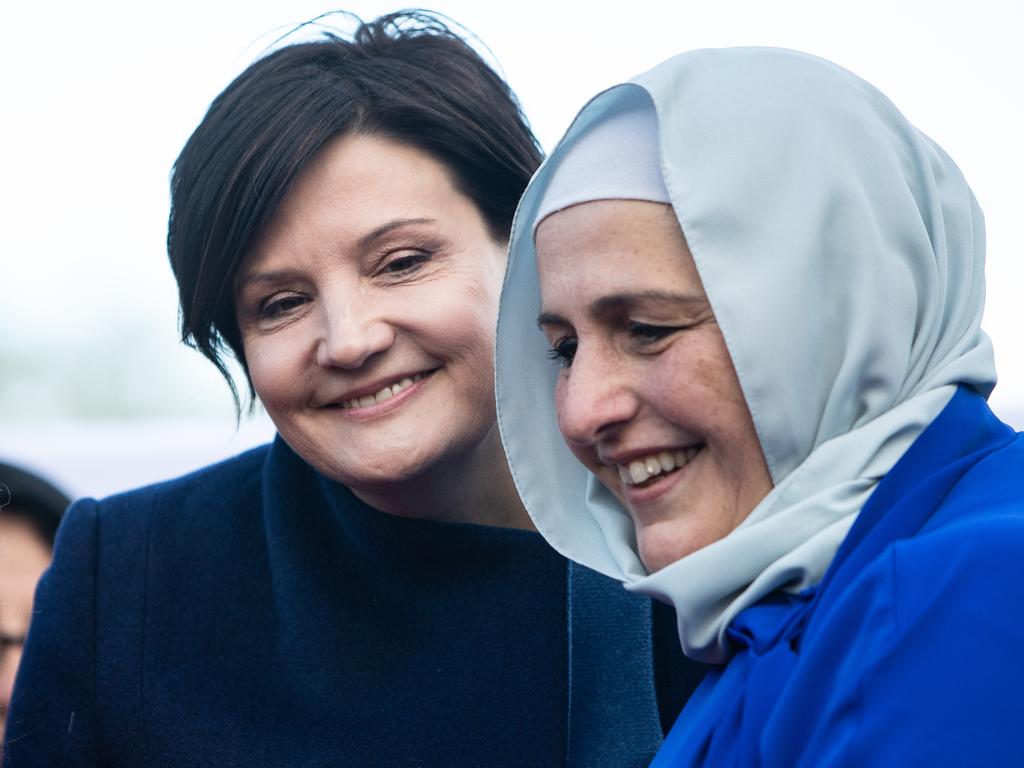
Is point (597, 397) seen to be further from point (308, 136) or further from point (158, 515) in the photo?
point (158, 515)

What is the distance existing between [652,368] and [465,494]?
0.99 metres

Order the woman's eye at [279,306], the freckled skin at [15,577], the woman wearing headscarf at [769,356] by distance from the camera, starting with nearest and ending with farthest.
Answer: the woman wearing headscarf at [769,356], the woman's eye at [279,306], the freckled skin at [15,577]

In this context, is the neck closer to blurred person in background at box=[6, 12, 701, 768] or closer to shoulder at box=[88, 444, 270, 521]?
blurred person in background at box=[6, 12, 701, 768]

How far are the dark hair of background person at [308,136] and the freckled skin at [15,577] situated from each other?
93cm

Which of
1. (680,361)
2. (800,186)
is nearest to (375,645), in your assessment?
(680,361)

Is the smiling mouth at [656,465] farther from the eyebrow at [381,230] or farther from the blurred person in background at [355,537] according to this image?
the eyebrow at [381,230]

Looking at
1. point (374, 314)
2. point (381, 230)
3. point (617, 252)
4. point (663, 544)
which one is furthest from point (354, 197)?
point (663, 544)

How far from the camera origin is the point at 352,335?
8.77 ft

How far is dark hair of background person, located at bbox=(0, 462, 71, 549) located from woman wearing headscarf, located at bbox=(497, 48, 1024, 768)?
1935 millimetres

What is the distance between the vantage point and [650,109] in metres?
2.13

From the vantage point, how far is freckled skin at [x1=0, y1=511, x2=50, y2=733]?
3.56 metres

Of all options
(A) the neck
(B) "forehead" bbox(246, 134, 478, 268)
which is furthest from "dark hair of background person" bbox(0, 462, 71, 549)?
(B) "forehead" bbox(246, 134, 478, 268)

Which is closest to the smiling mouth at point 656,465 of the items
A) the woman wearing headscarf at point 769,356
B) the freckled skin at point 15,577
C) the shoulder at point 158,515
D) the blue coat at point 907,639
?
the woman wearing headscarf at point 769,356

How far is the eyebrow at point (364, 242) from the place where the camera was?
2.71 metres
